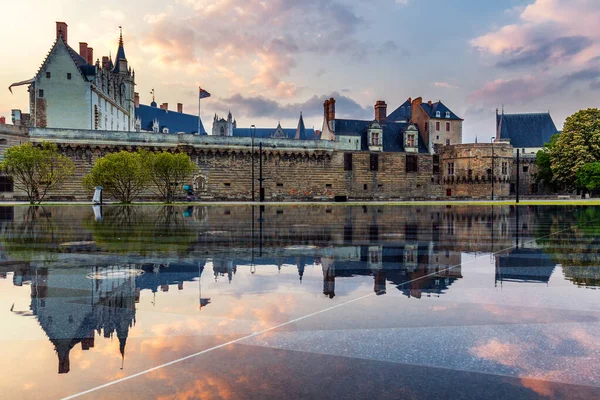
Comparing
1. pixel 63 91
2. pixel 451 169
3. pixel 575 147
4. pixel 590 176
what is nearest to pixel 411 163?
pixel 451 169

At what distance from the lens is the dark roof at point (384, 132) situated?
58938mm

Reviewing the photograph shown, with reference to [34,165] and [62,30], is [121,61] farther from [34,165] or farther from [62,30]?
[34,165]

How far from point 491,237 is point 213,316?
9.89 metres

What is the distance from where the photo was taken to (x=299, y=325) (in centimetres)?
473

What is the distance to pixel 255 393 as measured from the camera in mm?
3225

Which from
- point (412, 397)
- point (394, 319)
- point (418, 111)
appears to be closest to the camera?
point (412, 397)

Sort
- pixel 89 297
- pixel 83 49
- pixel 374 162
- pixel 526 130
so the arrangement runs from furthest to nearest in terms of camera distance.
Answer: pixel 526 130, pixel 83 49, pixel 374 162, pixel 89 297

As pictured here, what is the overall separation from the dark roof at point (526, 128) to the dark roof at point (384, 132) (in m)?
17.8

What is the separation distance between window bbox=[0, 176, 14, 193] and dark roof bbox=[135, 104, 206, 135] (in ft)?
139

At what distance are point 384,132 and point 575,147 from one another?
72.1ft

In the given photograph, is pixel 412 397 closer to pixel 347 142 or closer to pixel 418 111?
pixel 347 142

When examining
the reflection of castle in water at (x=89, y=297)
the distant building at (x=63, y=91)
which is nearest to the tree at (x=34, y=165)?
the distant building at (x=63, y=91)

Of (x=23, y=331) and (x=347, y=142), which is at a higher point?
(x=347, y=142)

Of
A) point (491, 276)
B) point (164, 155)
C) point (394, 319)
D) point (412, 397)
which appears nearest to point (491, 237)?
point (491, 276)
